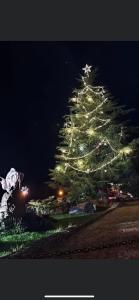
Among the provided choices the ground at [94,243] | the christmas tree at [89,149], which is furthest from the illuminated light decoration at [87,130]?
the ground at [94,243]

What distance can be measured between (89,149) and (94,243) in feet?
32.0

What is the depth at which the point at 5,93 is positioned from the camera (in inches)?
772

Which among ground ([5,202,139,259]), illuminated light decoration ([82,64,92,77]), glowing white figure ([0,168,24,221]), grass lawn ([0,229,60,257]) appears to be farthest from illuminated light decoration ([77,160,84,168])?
ground ([5,202,139,259])

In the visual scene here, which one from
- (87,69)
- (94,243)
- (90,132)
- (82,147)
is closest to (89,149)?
(82,147)

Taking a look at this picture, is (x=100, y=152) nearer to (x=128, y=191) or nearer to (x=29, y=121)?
(x=128, y=191)

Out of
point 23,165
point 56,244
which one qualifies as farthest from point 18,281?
point 23,165

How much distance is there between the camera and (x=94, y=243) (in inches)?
326

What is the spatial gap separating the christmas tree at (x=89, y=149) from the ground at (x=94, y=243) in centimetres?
660

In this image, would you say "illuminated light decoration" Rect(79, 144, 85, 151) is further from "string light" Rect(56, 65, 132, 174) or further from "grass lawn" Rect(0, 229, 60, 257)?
"grass lawn" Rect(0, 229, 60, 257)

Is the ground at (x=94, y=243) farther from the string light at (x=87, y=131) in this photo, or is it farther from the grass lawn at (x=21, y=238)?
the string light at (x=87, y=131)

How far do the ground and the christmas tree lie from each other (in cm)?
660

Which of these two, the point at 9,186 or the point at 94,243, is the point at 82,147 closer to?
the point at 9,186

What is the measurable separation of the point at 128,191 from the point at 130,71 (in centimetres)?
593

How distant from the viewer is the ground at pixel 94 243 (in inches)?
299
